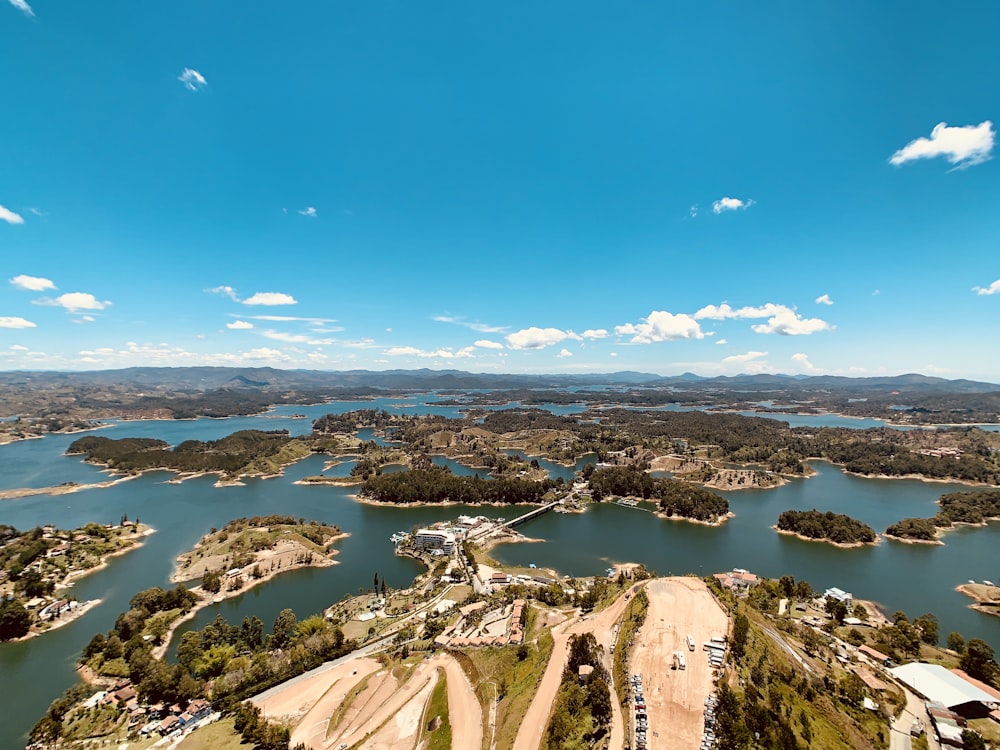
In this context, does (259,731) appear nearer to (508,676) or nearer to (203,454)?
(508,676)

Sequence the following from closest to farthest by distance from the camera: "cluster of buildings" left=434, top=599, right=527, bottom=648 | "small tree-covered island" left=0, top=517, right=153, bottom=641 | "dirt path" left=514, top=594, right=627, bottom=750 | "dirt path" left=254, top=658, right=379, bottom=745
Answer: "dirt path" left=514, top=594, right=627, bottom=750 < "dirt path" left=254, top=658, right=379, bottom=745 < "cluster of buildings" left=434, top=599, right=527, bottom=648 < "small tree-covered island" left=0, top=517, right=153, bottom=641

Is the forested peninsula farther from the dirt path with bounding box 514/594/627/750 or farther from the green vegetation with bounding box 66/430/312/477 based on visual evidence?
the green vegetation with bounding box 66/430/312/477

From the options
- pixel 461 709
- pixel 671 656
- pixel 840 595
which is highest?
pixel 671 656

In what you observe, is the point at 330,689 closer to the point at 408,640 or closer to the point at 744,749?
the point at 408,640

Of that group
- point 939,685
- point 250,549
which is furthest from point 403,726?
point 250,549

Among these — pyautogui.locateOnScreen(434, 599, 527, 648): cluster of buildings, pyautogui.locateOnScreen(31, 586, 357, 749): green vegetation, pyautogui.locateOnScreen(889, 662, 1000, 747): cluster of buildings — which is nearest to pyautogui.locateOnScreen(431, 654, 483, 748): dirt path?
pyautogui.locateOnScreen(434, 599, 527, 648): cluster of buildings
